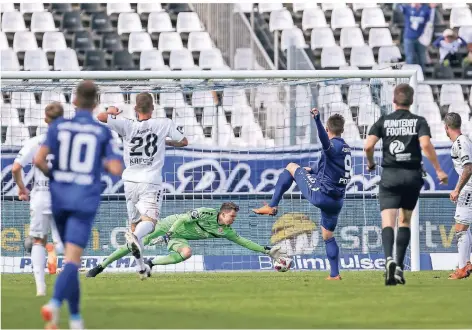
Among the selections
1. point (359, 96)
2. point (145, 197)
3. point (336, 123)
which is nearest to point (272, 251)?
point (336, 123)

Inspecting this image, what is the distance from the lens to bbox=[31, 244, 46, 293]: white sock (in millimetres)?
13211

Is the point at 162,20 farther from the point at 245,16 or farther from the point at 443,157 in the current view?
the point at 443,157

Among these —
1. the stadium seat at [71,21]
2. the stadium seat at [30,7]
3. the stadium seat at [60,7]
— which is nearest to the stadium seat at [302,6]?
the stadium seat at [71,21]

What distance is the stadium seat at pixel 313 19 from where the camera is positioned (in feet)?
93.6

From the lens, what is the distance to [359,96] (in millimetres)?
20734

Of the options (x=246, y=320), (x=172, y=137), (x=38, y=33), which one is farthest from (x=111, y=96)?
(x=246, y=320)

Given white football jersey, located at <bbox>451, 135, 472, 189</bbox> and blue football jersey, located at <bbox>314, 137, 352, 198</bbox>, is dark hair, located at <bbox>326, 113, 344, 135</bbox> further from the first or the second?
white football jersey, located at <bbox>451, 135, 472, 189</bbox>

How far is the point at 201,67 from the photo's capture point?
85.2ft

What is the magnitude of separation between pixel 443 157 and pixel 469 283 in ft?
17.0

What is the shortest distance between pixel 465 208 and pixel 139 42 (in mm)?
12065

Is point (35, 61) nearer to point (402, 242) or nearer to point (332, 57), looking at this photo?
point (332, 57)

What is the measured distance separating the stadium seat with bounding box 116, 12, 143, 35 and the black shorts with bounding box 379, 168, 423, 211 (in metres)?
14.5

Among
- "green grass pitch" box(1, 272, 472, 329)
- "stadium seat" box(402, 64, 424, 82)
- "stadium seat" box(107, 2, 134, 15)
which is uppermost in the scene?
"stadium seat" box(107, 2, 134, 15)

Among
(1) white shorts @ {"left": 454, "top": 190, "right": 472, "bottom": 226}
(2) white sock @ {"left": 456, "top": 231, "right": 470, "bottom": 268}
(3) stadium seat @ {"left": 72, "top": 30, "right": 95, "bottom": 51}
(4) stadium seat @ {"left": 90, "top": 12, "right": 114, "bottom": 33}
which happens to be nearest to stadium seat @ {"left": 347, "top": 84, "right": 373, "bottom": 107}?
(1) white shorts @ {"left": 454, "top": 190, "right": 472, "bottom": 226}
